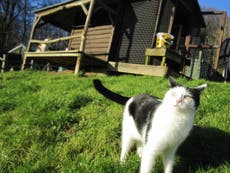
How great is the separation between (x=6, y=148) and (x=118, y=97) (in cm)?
162

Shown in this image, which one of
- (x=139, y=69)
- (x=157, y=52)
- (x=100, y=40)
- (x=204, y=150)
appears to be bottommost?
(x=204, y=150)

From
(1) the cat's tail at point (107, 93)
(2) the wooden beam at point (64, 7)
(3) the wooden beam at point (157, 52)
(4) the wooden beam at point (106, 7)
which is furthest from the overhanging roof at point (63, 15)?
(1) the cat's tail at point (107, 93)

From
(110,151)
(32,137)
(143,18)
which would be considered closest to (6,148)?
(32,137)

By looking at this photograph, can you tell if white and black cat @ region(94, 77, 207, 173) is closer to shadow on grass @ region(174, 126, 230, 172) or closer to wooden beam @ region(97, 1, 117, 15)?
shadow on grass @ region(174, 126, 230, 172)

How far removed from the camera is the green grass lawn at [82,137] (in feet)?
9.78

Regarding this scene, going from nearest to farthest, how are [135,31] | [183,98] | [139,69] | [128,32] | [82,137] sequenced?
[183,98] < [82,137] < [139,69] < [135,31] < [128,32]

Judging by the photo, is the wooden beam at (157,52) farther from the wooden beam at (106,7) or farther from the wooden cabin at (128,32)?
the wooden beam at (106,7)

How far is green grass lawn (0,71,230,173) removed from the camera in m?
2.98

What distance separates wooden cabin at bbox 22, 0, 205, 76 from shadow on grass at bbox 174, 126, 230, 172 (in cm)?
495

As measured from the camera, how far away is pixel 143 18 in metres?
10.4

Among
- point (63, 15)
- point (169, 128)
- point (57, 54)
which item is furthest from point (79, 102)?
point (63, 15)

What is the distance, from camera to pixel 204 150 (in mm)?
3342

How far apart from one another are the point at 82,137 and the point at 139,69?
5.60 meters

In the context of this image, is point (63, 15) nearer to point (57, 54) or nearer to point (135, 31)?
point (57, 54)
